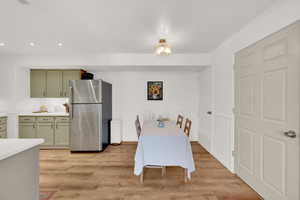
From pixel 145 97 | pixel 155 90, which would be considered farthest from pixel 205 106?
pixel 145 97

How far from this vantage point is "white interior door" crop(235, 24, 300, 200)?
1.72m

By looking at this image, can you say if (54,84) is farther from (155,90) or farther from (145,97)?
(155,90)

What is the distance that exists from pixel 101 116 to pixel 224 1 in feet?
11.3

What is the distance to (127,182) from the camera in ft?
8.70

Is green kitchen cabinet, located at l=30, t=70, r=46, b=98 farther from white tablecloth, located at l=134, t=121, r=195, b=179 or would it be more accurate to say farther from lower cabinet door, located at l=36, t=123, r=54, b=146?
white tablecloth, located at l=134, t=121, r=195, b=179

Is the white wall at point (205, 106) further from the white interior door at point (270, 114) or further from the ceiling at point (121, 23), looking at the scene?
the white interior door at point (270, 114)

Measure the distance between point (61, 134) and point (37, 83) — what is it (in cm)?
157

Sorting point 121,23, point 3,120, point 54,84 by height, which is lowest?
point 3,120

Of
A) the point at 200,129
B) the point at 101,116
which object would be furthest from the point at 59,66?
the point at 200,129

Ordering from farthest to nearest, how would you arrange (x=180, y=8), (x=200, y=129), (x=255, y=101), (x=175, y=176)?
(x=200, y=129), (x=175, y=176), (x=255, y=101), (x=180, y=8)

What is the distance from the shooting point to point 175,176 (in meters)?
2.86

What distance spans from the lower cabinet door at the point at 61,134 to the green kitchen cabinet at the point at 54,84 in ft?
2.78

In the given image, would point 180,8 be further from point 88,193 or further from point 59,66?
point 59,66

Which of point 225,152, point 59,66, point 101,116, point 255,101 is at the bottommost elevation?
Result: point 225,152
